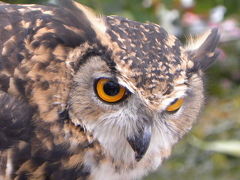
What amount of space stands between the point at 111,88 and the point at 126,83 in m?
0.06

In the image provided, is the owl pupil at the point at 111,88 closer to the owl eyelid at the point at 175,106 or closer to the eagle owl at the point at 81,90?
the eagle owl at the point at 81,90

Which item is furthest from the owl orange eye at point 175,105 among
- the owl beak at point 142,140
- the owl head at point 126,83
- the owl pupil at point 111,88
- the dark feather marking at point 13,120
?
the dark feather marking at point 13,120

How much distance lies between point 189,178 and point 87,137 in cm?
167

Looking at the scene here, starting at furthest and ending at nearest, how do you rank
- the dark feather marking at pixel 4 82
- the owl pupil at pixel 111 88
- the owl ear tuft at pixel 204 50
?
1. the owl ear tuft at pixel 204 50
2. the dark feather marking at pixel 4 82
3. the owl pupil at pixel 111 88

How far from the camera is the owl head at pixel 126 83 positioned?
167cm

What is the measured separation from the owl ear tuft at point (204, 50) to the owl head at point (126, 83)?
4.3 inches

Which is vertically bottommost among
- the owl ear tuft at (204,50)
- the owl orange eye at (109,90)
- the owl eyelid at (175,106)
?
the owl eyelid at (175,106)

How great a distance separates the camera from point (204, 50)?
2.18 metres

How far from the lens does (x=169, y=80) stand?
1.72m

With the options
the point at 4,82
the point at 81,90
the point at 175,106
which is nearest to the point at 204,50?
the point at 175,106

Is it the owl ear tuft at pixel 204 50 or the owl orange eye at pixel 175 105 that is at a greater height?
the owl ear tuft at pixel 204 50

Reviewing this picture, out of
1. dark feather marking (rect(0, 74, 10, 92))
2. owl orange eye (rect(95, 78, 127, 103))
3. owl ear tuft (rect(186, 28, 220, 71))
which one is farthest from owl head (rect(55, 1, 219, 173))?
dark feather marking (rect(0, 74, 10, 92))

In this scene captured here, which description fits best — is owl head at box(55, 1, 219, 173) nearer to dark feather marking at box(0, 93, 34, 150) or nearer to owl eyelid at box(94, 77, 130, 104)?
owl eyelid at box(94, 77, 130, 104)

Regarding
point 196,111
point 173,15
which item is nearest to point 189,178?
point 173,15
